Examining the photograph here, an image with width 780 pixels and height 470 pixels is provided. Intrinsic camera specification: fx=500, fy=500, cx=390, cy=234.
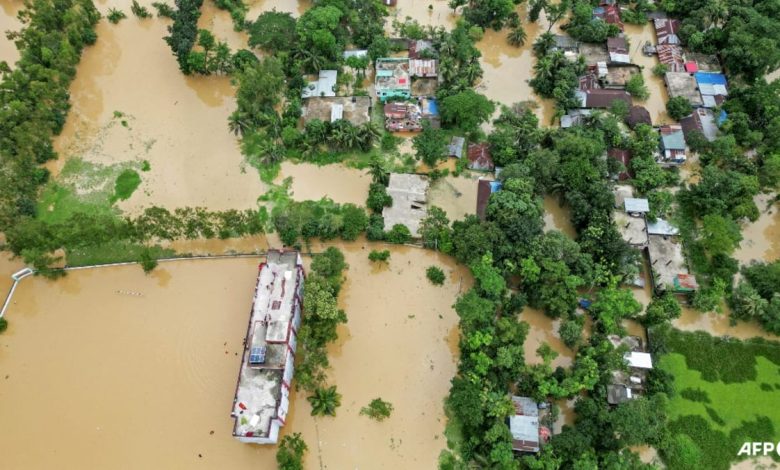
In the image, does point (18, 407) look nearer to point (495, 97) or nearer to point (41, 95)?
point (41, 95)

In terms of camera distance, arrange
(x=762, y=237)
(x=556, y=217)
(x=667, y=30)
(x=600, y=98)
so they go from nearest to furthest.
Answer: (x=762, y=237)
(x=556, y=217)
(x=600, y=98)
(x=667, y=30)

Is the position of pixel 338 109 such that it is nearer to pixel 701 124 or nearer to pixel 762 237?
pixel 701 124

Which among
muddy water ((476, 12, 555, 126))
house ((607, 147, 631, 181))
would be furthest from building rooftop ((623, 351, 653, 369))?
muddy water ((476, 12, 555, 126))

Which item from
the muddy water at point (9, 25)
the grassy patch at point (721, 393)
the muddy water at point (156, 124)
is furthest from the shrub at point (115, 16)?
the grassy patch at point (721, 393)

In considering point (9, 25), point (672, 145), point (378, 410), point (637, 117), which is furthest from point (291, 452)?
point (9, 25)

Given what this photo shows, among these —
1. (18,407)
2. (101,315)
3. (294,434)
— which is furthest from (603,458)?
(18,407)

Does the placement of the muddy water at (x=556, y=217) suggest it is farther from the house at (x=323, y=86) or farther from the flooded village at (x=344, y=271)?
the house at (x=323, y=86)
